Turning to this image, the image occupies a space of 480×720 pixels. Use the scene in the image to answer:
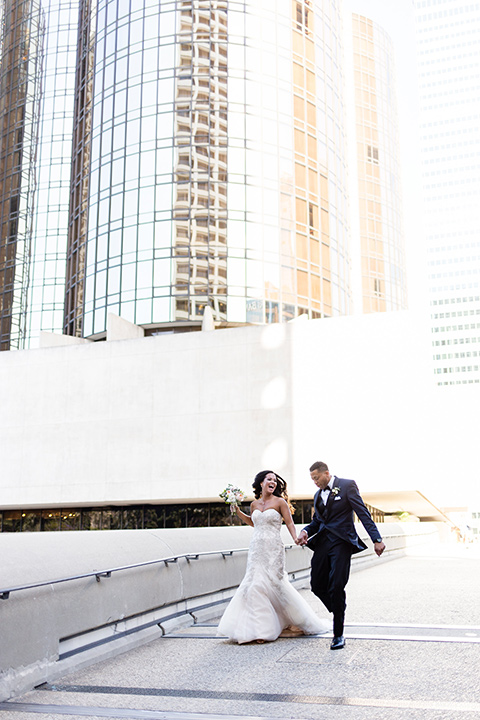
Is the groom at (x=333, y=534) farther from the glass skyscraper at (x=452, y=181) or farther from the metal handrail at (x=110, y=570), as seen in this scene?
the glass skyscraper at (x=452, y=181)

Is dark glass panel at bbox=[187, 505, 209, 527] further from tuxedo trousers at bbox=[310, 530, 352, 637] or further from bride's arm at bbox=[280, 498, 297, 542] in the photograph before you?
tuxedo trousers at bbox=[310, 530, 352, 637]

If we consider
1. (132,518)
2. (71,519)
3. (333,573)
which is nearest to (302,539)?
(333,573)

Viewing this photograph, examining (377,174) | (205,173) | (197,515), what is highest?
(377,174)

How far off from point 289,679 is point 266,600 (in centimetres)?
195

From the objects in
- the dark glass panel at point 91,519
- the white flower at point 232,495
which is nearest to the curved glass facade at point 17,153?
the dark glass panel at point 91,519

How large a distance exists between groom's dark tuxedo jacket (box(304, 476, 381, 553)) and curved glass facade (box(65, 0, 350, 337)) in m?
35.3

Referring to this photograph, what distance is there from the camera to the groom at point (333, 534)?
7.16 metres

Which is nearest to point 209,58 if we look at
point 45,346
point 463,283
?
point 45,346

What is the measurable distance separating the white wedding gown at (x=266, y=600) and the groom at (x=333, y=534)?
19.6 inches

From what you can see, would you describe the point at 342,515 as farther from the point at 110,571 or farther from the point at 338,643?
the point at 110,571

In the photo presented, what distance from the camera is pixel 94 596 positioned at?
696cm

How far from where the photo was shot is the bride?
7.51 meters

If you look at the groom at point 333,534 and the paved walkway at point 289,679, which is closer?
the paved walkway at point 289,679

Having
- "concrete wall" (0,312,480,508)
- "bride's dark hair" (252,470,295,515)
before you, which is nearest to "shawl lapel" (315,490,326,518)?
"bride's dark hair" (252,470,295,515)
